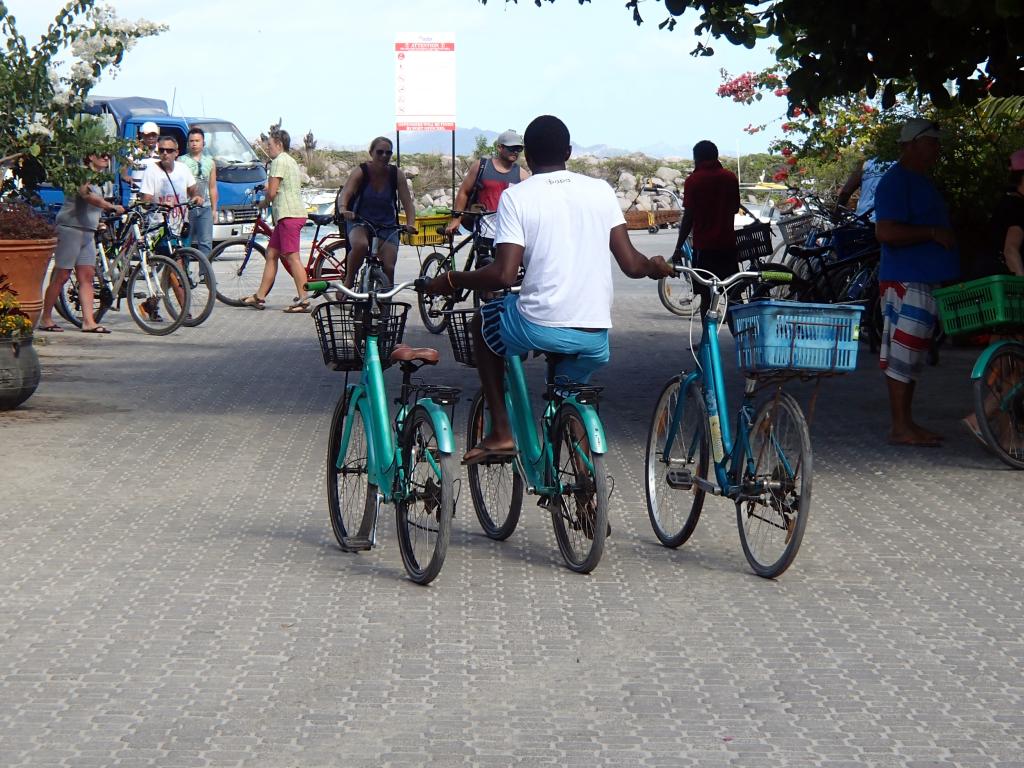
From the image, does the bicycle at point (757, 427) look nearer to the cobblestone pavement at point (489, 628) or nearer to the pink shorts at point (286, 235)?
the cobblestone pavement at point (489, 628)

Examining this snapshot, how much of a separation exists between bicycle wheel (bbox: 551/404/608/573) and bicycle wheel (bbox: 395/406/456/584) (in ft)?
1.66

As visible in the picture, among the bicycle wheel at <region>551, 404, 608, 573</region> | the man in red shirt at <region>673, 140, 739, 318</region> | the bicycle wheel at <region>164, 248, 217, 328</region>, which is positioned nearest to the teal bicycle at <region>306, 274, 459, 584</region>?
the bicycle wheel at <region>551, 404, 608, 573</region>

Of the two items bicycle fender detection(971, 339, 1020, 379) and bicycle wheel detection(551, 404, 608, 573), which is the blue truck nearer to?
bicycle fender detection(971, 339, 1020, 379)

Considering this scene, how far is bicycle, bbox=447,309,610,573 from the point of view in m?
6.49

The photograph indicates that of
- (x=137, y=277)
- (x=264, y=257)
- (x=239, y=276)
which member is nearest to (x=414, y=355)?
(x=137, y=277)

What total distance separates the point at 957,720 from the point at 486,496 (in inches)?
125

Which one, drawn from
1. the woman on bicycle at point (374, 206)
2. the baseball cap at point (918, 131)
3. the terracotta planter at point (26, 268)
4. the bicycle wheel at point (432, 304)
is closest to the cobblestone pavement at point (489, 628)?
the baseball cap at point (918, 131)

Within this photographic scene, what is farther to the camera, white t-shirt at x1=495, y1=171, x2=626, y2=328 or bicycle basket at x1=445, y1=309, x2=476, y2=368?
bicycle basket at x1=445, y1=309, x2=476, y2=368

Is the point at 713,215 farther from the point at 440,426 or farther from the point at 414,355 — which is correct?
the point at 440,426

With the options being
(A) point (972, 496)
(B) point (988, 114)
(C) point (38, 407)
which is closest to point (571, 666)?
(A) point (972, 496)

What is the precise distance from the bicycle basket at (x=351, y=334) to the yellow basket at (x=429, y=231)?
35.4 ft

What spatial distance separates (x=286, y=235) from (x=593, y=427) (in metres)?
12.8

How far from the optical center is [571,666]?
5.50 meters

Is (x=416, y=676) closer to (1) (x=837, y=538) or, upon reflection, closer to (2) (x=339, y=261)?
(1) (x=837, y=538)
